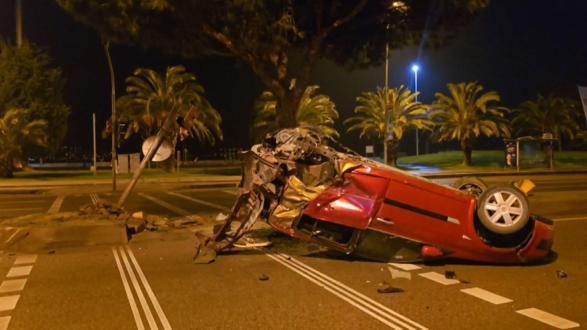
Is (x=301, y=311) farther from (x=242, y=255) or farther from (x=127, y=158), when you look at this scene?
(x=127, y=158)

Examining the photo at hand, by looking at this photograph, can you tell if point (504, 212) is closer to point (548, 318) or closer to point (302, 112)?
point (548, 318)

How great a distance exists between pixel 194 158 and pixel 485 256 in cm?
4758

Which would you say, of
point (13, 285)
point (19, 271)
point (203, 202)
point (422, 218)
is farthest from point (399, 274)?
point (203, 202)

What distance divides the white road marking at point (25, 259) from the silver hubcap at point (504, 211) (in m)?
6.38

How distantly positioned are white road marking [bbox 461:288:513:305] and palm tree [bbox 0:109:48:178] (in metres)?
29.7

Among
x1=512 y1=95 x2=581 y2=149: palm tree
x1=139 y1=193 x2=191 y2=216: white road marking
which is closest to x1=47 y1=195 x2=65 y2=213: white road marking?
x1=139 y1=193 x2=191 y2=216: white road marking

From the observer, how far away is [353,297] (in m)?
6.14

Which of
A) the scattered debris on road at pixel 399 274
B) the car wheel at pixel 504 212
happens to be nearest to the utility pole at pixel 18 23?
the scattered debris on road at pixel 399 274

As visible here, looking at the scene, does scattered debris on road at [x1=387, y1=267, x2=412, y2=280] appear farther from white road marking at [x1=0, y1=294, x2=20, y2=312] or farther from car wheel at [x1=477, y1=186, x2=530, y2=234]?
white road marking at [x1=0, y1=294, x2=20, y2=312]

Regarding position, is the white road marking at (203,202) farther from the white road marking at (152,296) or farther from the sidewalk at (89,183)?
the white road marking at (152,296)

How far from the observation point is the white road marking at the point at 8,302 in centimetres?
589

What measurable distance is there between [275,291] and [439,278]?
2.03 metres

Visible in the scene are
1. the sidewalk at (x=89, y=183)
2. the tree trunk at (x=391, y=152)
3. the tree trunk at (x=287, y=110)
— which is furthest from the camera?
the tree trunk at (x=391, y=152)

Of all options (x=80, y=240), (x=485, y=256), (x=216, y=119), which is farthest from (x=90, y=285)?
(x=216, y=119)
